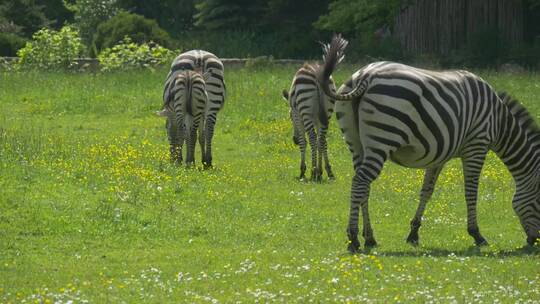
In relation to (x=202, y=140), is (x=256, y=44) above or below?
above

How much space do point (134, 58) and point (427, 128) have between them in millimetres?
24368

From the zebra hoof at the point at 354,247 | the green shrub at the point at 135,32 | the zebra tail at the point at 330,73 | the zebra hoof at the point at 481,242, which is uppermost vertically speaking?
the zebra tail at the point at 330,73

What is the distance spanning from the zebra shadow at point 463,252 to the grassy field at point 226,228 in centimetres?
4

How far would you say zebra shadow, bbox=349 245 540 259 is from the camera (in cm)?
1446

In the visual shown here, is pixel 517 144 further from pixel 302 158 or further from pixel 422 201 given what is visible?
pixel 302 158

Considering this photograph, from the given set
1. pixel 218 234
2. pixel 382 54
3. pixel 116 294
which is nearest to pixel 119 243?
pixel 218 234

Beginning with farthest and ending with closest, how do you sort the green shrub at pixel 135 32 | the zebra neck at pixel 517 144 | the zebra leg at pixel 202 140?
the green shrub at pixel 135 32
the zebra leg at pixel 202 140
the zebra neck at pixel 517 144

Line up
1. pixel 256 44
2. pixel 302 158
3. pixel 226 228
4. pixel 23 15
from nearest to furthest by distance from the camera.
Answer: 1. pixel 226 228
2. pixel 302 158
3. pixel 256 44
4. pixel 23 15

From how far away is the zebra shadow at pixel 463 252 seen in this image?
14461 millimetres

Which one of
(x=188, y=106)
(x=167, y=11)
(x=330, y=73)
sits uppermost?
(x=330, y=73)

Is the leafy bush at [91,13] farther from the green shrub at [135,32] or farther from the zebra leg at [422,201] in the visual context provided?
the zebra leg at [422,201]

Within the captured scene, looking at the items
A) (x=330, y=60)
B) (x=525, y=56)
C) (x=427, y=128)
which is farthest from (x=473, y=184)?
(x=525, y=56)

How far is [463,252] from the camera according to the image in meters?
14.9

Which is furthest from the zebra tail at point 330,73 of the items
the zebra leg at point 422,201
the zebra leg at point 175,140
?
the zebra leg at point 175,140
